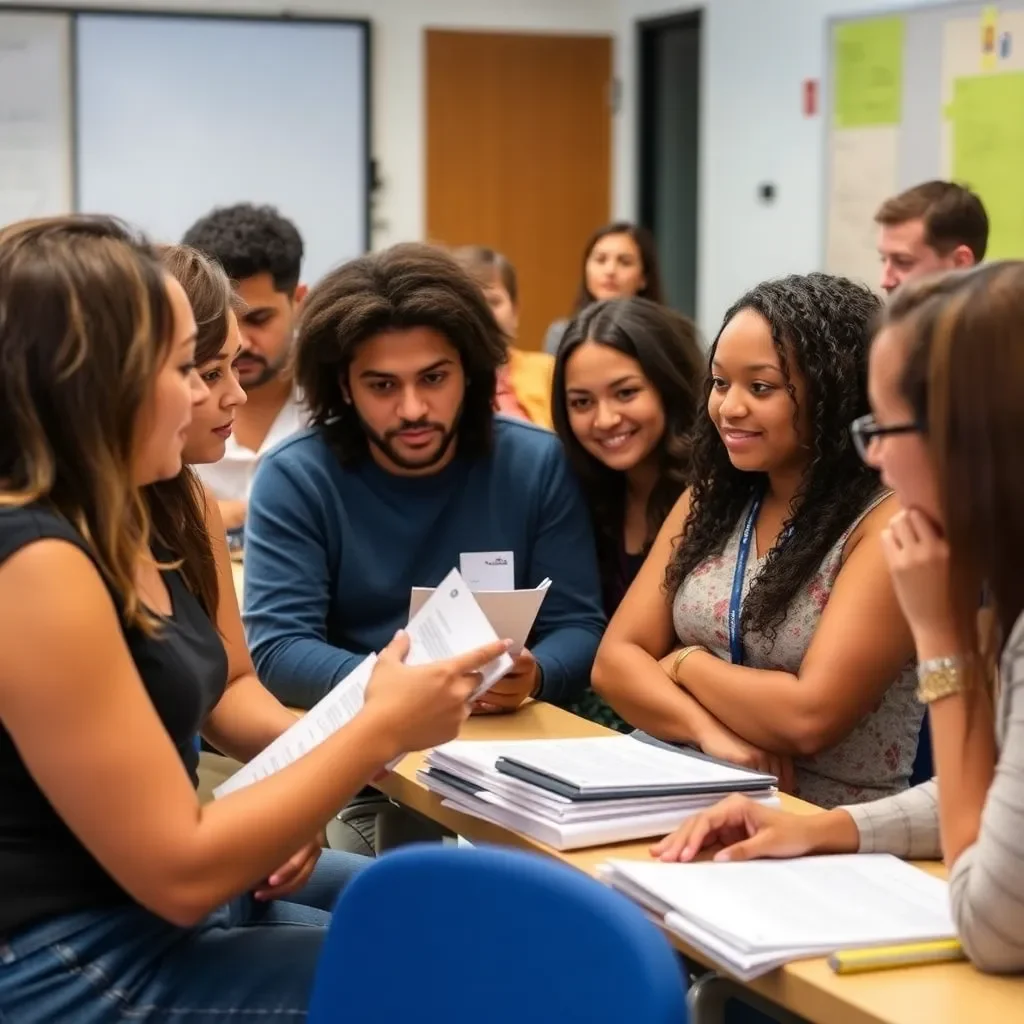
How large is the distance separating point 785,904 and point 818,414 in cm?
93

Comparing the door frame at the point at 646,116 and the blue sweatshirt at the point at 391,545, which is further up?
the door frame at the point at 646,116

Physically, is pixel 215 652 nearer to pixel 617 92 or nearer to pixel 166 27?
pixel 166 27

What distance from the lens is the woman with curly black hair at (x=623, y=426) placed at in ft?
9.41

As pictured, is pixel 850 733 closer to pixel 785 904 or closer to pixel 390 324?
pixel 785 904

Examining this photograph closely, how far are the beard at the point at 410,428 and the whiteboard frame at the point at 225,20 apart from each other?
4.88m

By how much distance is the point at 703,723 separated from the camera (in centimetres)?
231

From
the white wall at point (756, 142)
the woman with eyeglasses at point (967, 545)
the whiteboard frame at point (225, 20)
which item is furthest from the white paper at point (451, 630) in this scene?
the whiteboard frame at point (225, 20)

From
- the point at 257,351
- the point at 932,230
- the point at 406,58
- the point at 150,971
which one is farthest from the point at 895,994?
the point at 406,58

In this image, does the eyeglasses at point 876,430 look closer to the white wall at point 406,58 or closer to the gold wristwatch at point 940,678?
the gold wristwatch at point 940,678

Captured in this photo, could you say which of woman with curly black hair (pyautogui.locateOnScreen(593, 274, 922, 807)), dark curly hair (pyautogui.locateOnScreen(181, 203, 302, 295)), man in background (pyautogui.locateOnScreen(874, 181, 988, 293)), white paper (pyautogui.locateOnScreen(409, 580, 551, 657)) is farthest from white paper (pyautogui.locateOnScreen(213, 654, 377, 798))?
man in background (pyautogui.locateOnScreen(874, 181, 988, 293))

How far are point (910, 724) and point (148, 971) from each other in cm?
121

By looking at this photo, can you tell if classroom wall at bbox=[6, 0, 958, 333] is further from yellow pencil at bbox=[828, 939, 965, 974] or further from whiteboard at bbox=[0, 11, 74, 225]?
yellow pencil at bbox=[828, 939, 965, 974]

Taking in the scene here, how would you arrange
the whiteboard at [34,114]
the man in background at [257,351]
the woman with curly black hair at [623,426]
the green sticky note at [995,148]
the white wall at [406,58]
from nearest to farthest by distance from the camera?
1. the woman with curly black hair at [623,426]
2. the man in background at [257,351]
3. the green sticky note at [995,148]
4. the whiteboard at [34,114]
5. the white wall at [406,58]

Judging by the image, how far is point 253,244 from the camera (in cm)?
372
